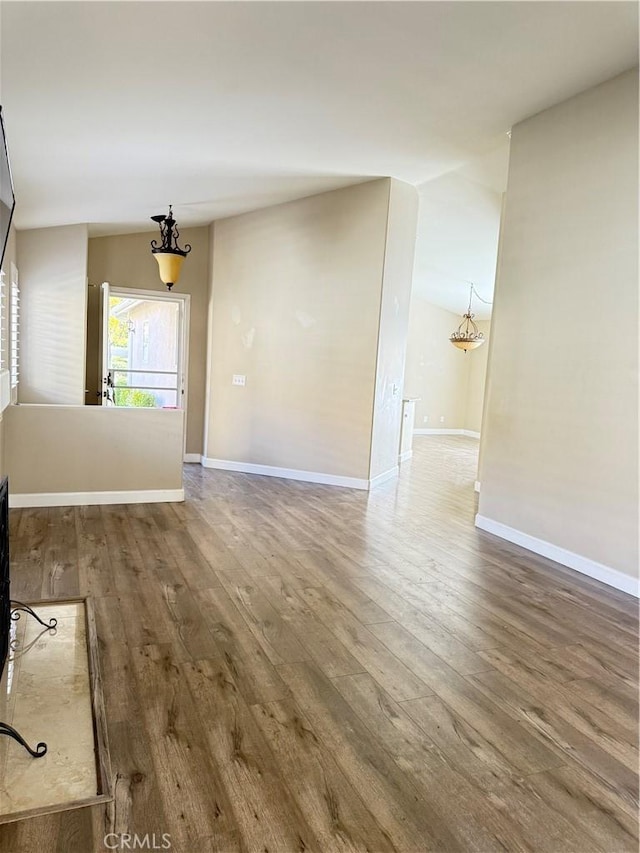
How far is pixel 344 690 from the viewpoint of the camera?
2.30 m

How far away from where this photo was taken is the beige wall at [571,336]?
3570 millimetres

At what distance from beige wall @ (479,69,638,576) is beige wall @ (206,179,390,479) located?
1.66 m

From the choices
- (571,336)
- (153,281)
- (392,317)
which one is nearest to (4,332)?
(153,281)

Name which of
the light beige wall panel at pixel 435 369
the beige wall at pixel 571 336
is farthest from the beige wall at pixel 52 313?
the light beige wall panel at pixel 435 369

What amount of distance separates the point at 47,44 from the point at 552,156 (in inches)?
131

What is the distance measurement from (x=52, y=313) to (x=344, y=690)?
17.7 feet

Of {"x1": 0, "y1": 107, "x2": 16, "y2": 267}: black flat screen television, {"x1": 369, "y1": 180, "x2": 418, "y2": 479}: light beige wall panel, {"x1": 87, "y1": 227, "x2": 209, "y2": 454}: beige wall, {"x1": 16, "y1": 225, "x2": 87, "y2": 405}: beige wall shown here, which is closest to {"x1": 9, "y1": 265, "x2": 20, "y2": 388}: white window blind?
{"x1": 16, "y1": 225, "x2": 87, "y2": 405}: beige wall

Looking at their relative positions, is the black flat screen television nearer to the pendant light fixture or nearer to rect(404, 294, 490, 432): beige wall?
the pendant light fixture

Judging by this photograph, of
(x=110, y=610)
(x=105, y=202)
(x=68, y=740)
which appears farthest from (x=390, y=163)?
(x=68, y=740)

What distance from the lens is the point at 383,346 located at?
6082mm

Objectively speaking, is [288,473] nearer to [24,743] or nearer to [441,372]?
[24,743]

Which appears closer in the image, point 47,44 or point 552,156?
point 47,44

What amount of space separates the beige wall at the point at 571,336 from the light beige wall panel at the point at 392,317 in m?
1.54

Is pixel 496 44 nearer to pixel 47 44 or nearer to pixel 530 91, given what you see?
pixel 530 91
